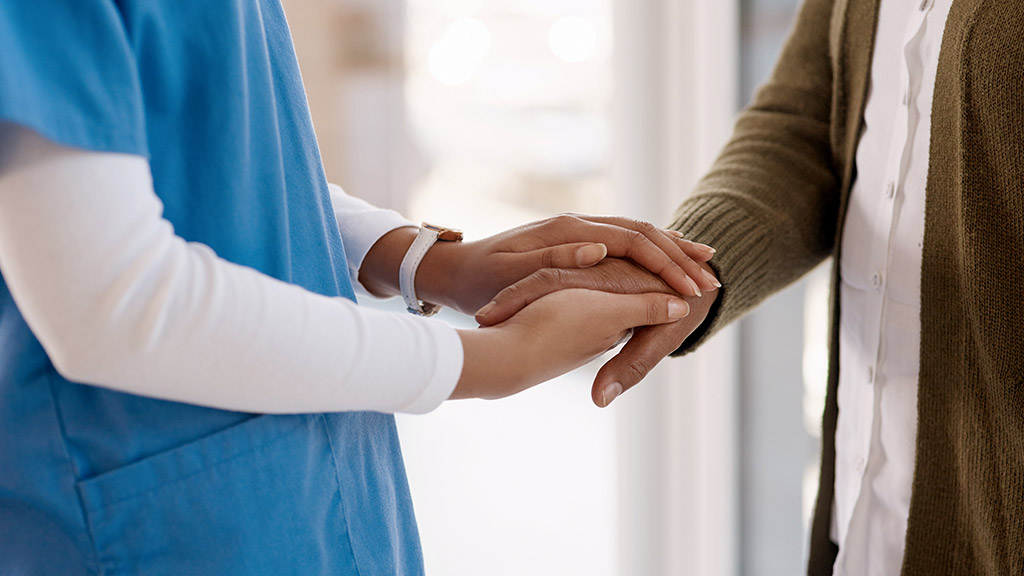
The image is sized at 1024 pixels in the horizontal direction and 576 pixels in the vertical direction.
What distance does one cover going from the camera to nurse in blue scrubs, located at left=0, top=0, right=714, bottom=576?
451mm

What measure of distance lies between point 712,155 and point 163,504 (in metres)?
1.22

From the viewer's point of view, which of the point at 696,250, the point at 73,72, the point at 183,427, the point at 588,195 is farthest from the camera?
the point at 588,195

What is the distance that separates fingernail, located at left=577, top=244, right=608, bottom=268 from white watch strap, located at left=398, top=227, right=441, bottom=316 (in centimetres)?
14

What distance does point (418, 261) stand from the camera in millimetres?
795

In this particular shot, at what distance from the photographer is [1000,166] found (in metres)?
0.75

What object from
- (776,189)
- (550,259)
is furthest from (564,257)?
(776,189)

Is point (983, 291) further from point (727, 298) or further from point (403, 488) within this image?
point (403, 488)

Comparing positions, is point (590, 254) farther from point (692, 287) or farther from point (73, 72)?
point (73, 72)

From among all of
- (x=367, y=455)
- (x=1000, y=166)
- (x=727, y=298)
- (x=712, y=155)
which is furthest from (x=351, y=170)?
(x=1000, y=166)

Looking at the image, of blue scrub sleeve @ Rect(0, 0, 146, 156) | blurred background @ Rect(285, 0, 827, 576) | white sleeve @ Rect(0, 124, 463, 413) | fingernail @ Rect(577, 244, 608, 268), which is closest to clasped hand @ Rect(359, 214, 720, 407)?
fingernail @ Rect(577, 244, 608, 268)

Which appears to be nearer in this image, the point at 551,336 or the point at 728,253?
the point at 551,336

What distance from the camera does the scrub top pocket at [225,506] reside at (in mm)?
542

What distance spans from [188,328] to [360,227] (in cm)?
35

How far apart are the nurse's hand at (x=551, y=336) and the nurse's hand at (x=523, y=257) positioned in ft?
0.15
